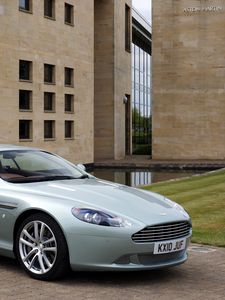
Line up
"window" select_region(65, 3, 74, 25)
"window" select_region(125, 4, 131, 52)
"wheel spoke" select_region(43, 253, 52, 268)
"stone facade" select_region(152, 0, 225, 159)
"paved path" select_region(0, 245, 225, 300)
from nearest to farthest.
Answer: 1. "paved path" select_region(0, 245, 225, 300)
2. "wheel spoke" select_region(43, 253, 52, 268)
3. "window" select_region(65, 3, 74, 25)
4. "stone facade" select_region(152, 0, 225, 159)
5. "window" select_region(125, 4, 131, 52)

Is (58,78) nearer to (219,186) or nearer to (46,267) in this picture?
(219,186)

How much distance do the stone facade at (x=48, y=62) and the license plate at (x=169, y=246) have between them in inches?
1003

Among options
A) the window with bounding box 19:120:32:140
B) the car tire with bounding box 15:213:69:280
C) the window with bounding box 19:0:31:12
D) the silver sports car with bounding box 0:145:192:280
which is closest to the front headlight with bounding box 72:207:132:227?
the silver sports car with bounding box 0:145:192:280

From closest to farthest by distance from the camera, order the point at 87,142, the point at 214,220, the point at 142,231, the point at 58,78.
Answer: the point at 142,231, the point at 214,220, the point at 58,78, the point at 87,142

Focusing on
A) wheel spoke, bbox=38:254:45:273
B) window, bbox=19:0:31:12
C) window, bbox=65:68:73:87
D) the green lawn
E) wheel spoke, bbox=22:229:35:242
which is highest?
window, bbox=19:0:31:12

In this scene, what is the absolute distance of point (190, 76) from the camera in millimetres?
40719

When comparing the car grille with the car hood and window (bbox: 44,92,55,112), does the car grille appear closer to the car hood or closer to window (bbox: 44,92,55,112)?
the car hood

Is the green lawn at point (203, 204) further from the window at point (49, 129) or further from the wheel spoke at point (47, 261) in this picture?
the window at point (49, 129)

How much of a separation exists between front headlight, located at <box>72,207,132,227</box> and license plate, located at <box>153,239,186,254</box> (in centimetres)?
37

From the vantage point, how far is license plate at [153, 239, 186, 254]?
233 inches

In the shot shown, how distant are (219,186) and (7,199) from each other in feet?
40.9

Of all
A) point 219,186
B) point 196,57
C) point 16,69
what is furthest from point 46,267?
point 196,57

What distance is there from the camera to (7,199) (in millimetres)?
6422

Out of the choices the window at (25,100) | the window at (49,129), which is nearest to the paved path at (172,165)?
the window at (49,129)
